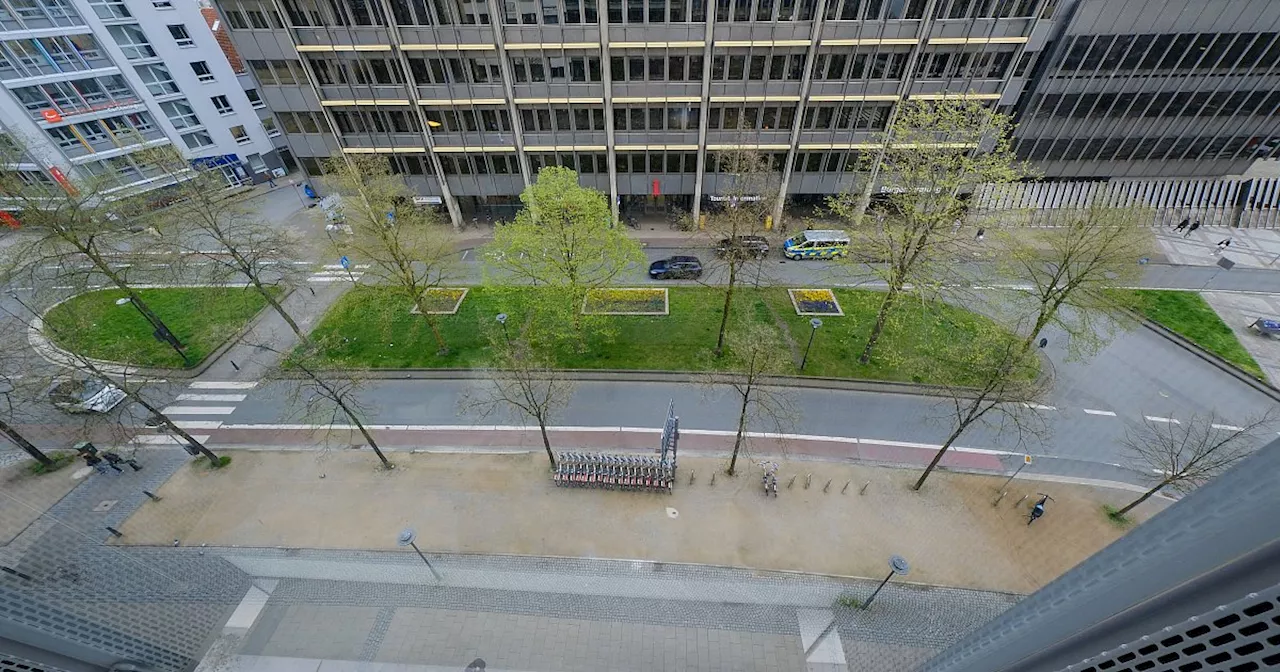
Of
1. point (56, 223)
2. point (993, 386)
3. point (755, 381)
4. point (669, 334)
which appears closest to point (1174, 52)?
point (993, 386)

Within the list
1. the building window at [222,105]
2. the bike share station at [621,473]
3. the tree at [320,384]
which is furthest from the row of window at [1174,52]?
the building window at [222,105]

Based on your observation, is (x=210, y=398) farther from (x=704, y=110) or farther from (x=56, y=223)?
(x=704, y=110)

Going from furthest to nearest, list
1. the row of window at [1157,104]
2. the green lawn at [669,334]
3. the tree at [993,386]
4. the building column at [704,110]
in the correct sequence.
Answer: the row of window at [1157,104] < the building column at [704,110] < the green lawn at [669,334] < the tree at [993,386]

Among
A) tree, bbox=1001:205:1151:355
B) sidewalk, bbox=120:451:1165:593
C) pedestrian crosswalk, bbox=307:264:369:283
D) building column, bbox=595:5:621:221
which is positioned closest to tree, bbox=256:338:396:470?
sidewalk, bbox=120:451:1165:593

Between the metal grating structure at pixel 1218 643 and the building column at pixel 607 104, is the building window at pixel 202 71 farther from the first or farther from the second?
the metal grating structure at pixel 1218 643

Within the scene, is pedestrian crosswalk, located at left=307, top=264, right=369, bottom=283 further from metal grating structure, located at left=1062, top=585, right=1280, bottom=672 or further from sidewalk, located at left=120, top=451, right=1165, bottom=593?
metal grating structure, located at left=1062, top=585, right=1280, bottom=672

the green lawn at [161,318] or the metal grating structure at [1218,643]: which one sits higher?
the green lawn at [161,318]
